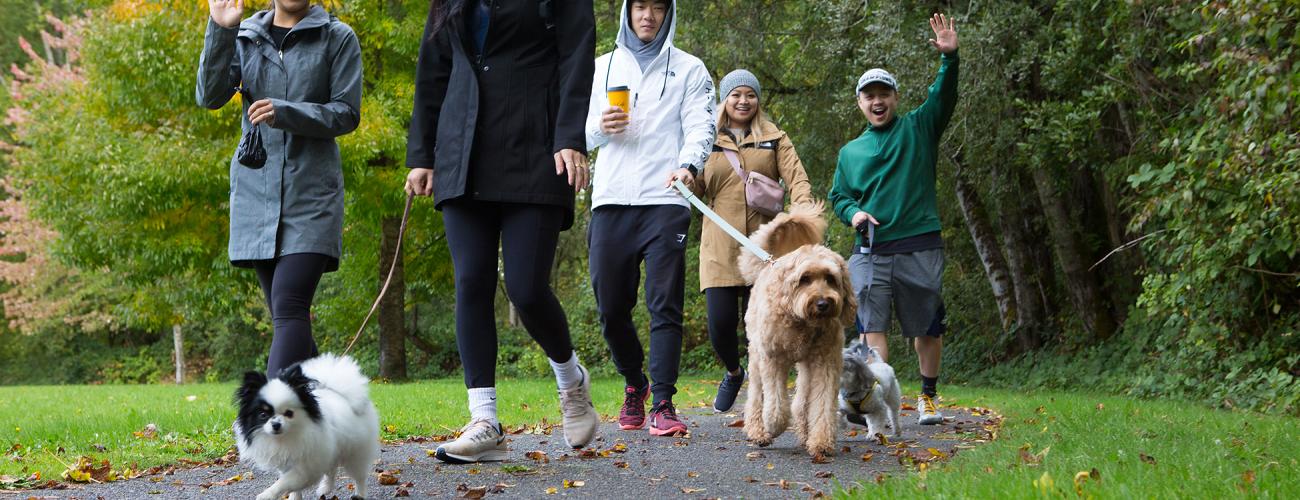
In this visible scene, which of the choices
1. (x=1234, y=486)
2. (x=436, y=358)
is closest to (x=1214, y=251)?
(x=1234, y=486)

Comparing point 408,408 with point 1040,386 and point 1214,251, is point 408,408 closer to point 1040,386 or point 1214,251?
point 1214,251

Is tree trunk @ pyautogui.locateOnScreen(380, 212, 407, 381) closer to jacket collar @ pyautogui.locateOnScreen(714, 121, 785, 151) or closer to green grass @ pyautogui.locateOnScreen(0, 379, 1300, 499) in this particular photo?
green grass @ pyautogui.locateOnScreen(0, 379, 1300, 499)

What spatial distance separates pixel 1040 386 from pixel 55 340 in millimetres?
31366

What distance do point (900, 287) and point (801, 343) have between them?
1643mm

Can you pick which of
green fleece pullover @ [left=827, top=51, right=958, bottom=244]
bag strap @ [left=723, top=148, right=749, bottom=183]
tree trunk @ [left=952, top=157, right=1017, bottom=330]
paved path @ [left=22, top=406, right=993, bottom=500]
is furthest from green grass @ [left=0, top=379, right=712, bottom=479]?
tree trunk @ [left=952, top=157, right=1017, bottom=330]

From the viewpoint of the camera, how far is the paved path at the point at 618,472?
4.23 m

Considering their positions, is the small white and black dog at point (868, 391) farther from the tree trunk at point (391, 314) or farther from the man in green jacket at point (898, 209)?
the tree trunk at point (391, 314)

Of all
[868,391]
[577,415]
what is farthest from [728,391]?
[577,415]

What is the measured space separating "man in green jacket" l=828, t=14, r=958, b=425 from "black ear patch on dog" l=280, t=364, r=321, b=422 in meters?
3.81

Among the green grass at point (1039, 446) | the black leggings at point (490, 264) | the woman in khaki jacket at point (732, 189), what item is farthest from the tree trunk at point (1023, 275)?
the black leggings at point (490, 264)

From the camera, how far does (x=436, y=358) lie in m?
27.0

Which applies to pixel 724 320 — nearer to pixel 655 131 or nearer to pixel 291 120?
pixel 655 131

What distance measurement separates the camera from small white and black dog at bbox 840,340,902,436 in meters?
5.89

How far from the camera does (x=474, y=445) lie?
4676mm
